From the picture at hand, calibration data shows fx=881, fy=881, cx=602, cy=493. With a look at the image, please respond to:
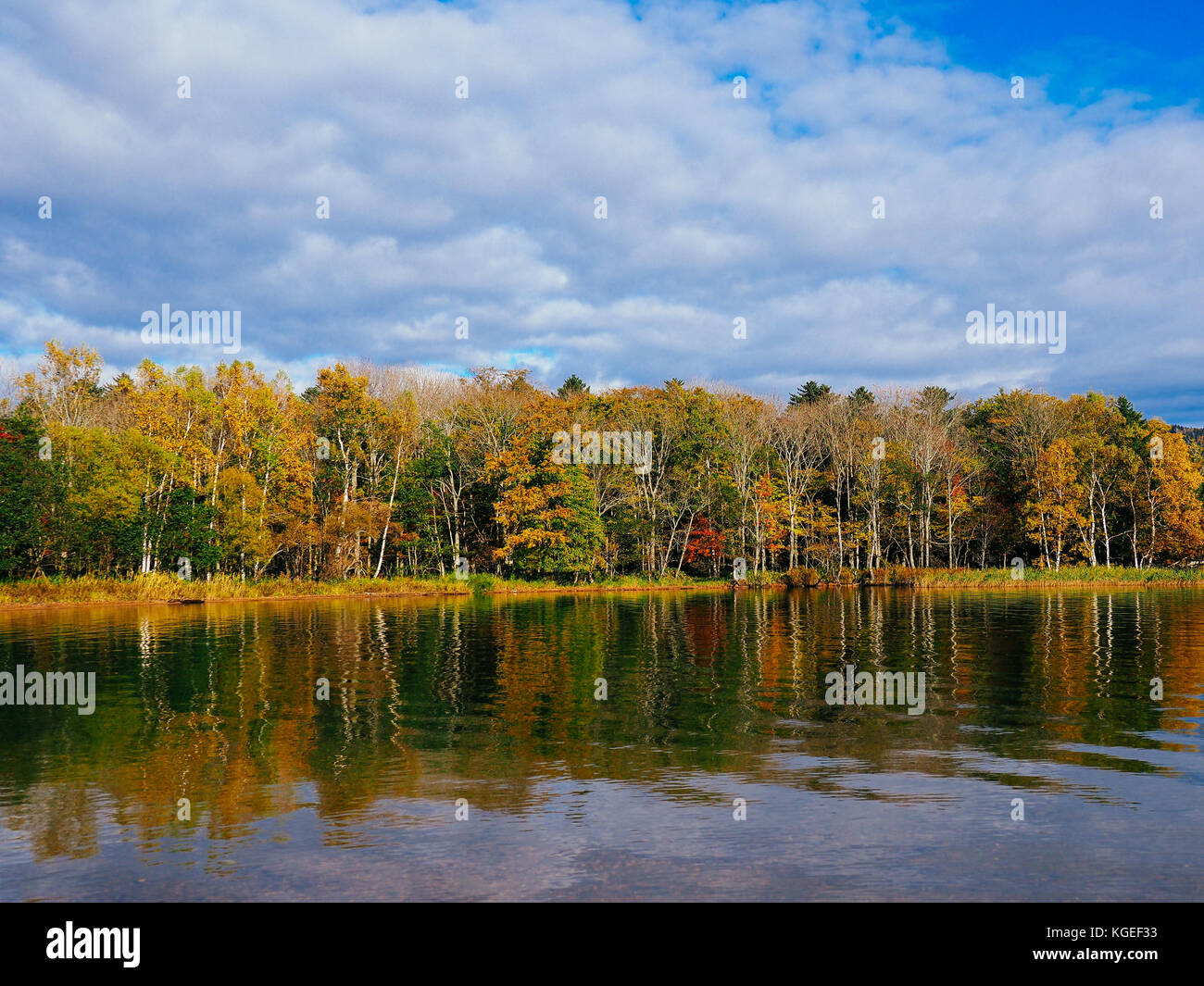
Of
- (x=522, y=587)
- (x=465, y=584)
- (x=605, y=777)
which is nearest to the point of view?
(x=605, y=777)

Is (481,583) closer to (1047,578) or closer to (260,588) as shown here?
(260,588)

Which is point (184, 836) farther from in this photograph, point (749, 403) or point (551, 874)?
point (749, 403)

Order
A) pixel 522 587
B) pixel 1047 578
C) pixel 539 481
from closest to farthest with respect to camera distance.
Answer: pixel 522 587, pixel 539 481, pixel 1047 578

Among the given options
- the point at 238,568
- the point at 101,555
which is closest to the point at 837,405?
the point at 238,568

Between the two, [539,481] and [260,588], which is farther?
[539,481]

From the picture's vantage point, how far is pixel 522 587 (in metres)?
69.2

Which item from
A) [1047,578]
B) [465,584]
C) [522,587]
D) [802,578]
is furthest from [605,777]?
[1047,578]

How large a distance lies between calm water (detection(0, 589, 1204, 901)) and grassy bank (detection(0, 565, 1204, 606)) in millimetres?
28374

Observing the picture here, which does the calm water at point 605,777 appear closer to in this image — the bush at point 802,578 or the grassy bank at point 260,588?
the grassy bank at point 260,588

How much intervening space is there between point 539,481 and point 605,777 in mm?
59145

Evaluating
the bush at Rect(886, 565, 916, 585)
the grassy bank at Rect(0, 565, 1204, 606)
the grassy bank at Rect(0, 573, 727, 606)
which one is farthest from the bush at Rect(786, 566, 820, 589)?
the bush at Rect(886, 565, 916, 585)

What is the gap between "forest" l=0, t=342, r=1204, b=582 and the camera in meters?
59.7

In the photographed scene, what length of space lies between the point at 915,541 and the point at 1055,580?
40.9ft

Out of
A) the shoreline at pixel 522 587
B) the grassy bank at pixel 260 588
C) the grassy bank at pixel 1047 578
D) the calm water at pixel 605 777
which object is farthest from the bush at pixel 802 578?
the calm water at pixel 605 777
